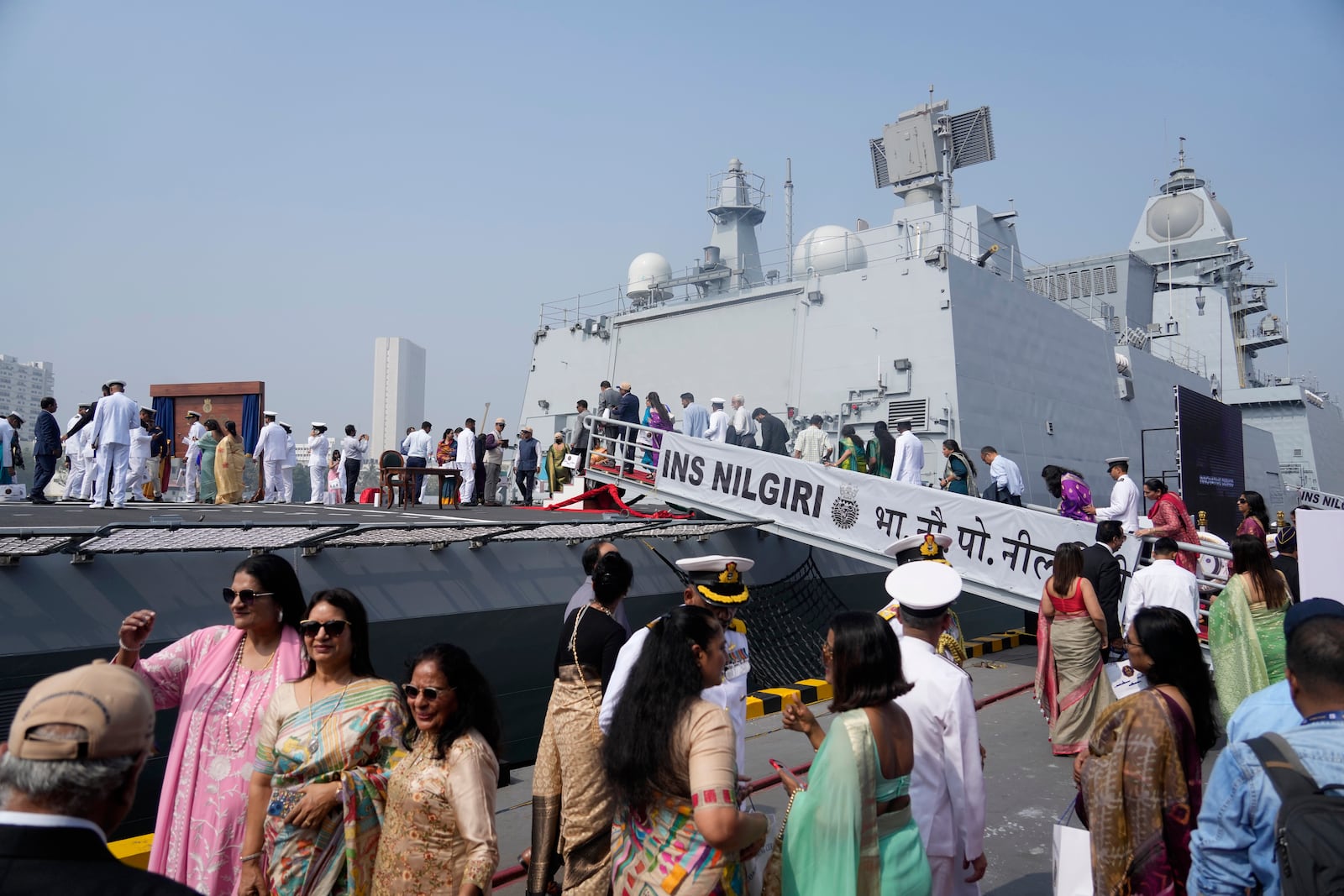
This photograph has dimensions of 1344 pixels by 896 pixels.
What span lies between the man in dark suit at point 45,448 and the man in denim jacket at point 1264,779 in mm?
13443

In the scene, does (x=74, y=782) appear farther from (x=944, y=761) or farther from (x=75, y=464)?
(x=75, y=464)

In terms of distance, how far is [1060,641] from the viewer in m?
6.07

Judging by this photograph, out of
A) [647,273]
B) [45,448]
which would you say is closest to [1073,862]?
[45,448]

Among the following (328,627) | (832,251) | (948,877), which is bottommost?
(948,877)

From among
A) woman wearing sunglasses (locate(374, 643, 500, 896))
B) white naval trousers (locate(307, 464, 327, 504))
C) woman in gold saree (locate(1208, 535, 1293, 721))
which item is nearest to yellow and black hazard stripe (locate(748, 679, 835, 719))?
woman in gold saree (locate(1208, 535, 1293, 721))

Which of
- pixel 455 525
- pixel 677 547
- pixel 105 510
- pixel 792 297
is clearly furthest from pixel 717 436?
Result: pixel 105 510

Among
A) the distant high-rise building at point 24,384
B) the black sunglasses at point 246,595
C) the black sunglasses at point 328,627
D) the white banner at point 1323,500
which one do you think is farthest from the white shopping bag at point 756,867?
the distant high-rise building at point 24,384

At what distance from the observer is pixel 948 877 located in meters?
2.79

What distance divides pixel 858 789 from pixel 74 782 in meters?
1.68

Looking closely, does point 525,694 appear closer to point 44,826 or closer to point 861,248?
point 44,826

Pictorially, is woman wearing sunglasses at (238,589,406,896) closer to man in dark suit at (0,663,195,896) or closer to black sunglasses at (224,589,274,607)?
black sunglasses at (224,589,274,607)

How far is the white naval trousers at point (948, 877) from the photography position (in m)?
2.78

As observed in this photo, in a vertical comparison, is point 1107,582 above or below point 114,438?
below

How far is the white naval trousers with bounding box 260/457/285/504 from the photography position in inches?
561
